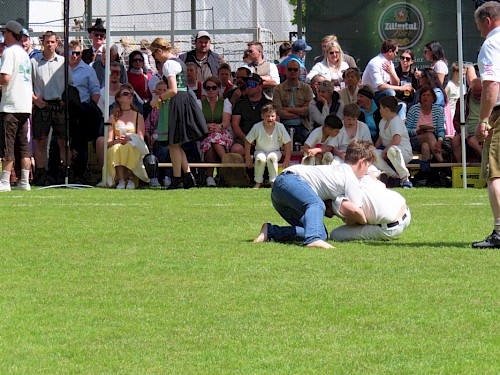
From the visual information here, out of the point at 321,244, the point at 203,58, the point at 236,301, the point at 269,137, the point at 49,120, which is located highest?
the point at 203,58

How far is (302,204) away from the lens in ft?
30.6

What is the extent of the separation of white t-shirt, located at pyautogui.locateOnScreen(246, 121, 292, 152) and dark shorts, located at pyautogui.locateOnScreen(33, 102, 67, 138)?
270cm

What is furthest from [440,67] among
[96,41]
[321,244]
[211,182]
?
[321,244]

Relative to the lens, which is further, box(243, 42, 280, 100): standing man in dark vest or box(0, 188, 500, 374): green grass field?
box(243, 42, 280, 100): standing man in dark vest

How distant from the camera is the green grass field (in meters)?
5.30

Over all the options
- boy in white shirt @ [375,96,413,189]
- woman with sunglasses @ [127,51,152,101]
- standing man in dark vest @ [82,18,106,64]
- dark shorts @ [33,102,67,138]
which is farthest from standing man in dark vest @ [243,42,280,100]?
dark shorts @ [33,102,67,138]

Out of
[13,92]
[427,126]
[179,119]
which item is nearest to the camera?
[13,92]

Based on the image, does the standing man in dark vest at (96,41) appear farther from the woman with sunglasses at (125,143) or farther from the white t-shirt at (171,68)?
the white t-shirt at (171,68)

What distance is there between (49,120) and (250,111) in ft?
9.57

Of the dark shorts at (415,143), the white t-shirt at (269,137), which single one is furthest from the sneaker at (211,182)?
the dark shorts at (415,143)

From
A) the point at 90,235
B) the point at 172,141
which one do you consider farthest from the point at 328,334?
the point at 172,141

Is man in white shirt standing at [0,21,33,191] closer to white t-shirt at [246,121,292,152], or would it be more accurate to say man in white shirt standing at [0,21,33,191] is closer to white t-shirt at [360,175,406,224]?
white t-shirt at [246,121,292,152]

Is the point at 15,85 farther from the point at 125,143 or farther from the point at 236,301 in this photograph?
the point at 236,301

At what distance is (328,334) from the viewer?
5.82 meters
